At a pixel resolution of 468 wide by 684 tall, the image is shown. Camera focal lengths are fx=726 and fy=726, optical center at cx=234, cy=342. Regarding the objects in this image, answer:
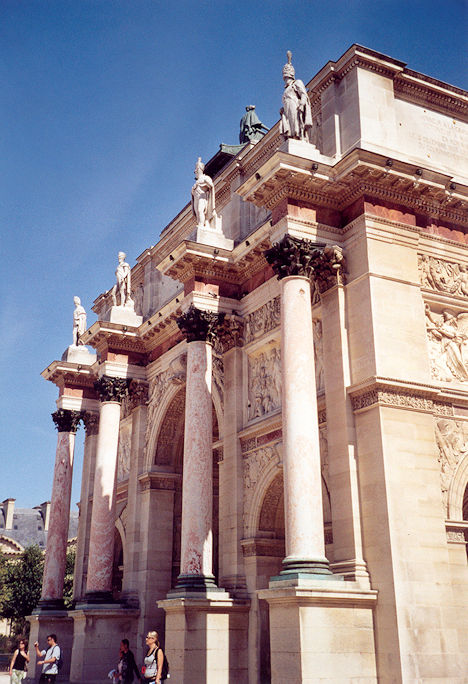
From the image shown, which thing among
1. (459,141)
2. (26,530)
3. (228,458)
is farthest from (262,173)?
(26,530)

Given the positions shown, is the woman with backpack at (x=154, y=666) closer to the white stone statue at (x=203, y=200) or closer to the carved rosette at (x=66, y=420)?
the white stone statue at (x=203, y=200)

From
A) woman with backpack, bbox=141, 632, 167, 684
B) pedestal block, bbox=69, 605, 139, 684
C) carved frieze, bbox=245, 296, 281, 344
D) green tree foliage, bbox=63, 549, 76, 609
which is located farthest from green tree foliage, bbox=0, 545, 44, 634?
woman with backpack, bbox=141, 632, 167, 684

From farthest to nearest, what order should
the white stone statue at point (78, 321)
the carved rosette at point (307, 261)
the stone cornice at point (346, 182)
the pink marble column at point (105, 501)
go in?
the white stone statue at point (78, 321)
the pink marble column at point (105, 501)
the stone cornice at point (346, 182)
the carved rosette at point (307, 261)

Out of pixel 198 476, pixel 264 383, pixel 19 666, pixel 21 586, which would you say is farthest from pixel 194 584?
pixel 21 586

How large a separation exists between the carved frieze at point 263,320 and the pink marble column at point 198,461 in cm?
89

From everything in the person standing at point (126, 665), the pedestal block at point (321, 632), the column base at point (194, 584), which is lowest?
the person standing at point (126, 665)

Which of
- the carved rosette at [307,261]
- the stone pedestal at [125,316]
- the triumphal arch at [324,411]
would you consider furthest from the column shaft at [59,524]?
the carved rosette at [307,261]

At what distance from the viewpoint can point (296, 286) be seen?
14.3 metres

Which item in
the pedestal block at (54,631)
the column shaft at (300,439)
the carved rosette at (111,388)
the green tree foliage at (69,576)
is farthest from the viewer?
the green tree foliage at (69,576)

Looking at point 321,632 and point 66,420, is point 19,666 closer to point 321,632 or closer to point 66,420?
point 321,632

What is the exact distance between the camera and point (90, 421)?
27172 mm

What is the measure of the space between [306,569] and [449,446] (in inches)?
164

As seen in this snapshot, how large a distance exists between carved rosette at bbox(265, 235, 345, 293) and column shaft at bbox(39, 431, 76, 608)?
14378 millimetres

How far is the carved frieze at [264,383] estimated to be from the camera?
17.1m
